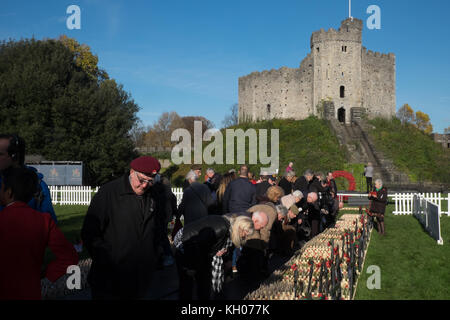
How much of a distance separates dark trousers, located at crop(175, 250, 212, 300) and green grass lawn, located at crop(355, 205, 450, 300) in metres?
2.75

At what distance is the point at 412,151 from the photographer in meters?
37.4

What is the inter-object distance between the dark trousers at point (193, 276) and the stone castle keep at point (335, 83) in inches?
1540

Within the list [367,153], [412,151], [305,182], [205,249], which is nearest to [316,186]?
[305,182]

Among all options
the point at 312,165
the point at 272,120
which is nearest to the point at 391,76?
the point at 272,120

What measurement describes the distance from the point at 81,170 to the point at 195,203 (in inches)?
791

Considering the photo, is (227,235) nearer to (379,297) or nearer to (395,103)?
(379,297)

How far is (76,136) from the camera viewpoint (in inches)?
1252

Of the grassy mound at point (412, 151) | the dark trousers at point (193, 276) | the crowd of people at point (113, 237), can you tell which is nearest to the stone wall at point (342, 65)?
the grassy mound at point (412, 151)

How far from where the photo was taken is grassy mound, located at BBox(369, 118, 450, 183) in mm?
33906

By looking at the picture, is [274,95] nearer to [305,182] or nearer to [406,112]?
[305,182]

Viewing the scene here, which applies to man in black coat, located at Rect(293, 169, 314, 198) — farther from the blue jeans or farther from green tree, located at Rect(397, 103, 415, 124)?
green tree, located at Rect(397, 103, 415, 124)

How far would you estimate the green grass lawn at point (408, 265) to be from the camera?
676 centimetres

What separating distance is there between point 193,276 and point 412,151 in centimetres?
3667

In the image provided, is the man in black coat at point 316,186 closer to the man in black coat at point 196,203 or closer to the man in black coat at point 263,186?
the man in black coat at point 263,186
